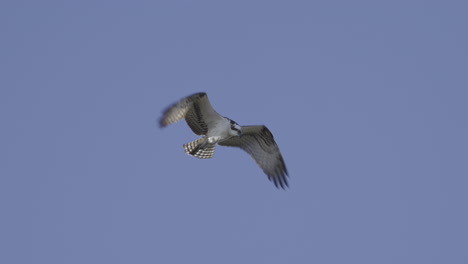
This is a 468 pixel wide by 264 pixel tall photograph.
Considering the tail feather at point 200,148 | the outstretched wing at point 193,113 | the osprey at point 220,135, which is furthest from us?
the tail feather at point 200,148

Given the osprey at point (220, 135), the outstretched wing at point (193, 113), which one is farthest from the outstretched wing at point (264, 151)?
Answer: the outstretched wing at point (193, 113)

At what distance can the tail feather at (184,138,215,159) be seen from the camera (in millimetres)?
15359

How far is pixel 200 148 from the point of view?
50.9 ft

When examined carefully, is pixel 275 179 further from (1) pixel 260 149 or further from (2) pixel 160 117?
(2) pixel 160 117

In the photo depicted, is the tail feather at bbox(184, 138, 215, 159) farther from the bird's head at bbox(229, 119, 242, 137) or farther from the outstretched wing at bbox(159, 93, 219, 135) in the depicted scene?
the bird's head at bbox(229, 119, 242, 137)

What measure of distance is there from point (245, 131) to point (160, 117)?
215 centimetres

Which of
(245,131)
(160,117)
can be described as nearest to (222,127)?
(245,131)

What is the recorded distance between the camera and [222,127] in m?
15.0

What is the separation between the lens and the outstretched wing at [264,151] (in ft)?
50.9

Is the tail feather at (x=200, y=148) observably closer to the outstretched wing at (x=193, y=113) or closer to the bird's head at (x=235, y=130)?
the outstretched wing at (x=193, y=113)

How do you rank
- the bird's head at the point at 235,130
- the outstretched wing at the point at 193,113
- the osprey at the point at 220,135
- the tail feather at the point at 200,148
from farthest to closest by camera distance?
the tail feather at the point at 200,148 < the bird's head at the point at 235,130 < the osprey at the point at 220,135 < the outstretched wing at the point at 193,113

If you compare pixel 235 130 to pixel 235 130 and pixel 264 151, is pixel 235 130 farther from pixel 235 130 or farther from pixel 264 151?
pixel 264 151

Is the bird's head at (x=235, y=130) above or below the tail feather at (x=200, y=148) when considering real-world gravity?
above

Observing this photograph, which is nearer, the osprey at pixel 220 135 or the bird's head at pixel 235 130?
the osprey at pixel 220 135
